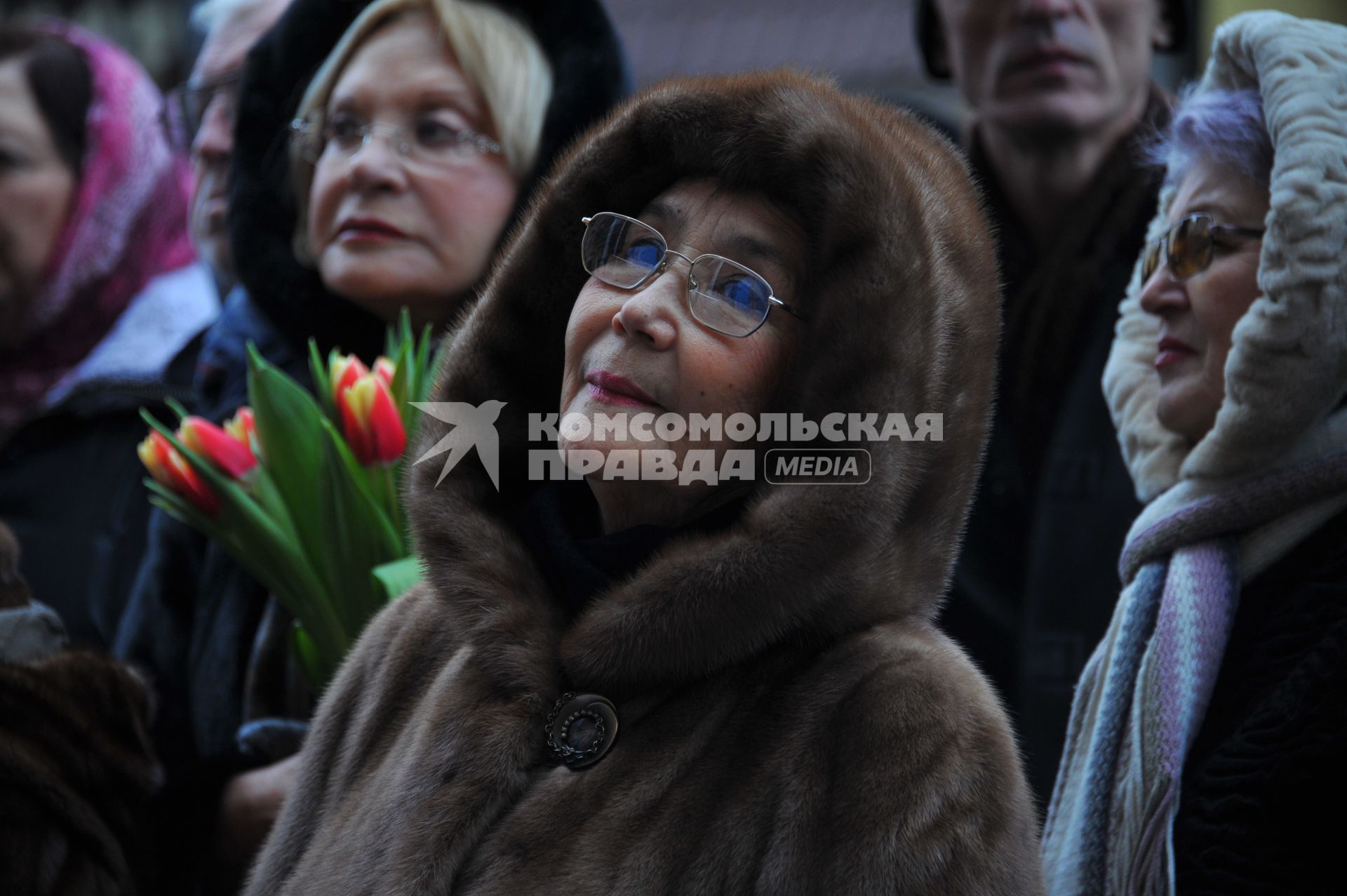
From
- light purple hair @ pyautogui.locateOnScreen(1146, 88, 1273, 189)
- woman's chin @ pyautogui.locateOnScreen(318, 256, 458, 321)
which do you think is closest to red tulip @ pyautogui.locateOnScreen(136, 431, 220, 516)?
woman's chin @ pyautogui.locateOnScreen(318, 256, 458, 321)

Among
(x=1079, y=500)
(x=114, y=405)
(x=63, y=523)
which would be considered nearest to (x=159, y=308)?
(x=114, y=405)

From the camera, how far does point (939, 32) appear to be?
3.07 meters

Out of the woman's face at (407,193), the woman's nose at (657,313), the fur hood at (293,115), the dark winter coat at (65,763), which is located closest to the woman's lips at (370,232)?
the woman's face at (407,193)

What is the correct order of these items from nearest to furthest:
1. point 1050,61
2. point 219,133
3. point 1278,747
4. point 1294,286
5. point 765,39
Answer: point 1278,747 < point 1294,286 < point 1050,61 < point 219,133 < point 765,39

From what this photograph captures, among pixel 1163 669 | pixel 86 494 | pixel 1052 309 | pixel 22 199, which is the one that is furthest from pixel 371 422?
pixel 22 199

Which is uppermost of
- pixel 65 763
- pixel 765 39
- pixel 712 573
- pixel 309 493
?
pixel 712 573

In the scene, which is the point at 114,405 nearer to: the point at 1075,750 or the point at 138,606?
the point at 138,606

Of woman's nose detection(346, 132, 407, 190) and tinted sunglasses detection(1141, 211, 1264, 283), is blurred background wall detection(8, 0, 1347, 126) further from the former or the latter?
tinted sunglasses detection(1141, 211, 1264, 283)

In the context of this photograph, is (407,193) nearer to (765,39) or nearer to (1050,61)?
(1050,61)

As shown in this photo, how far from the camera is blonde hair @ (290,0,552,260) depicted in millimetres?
2611

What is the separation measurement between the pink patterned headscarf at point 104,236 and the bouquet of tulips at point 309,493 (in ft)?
4.72

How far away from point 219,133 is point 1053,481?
7.39ft

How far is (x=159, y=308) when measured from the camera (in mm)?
3543
